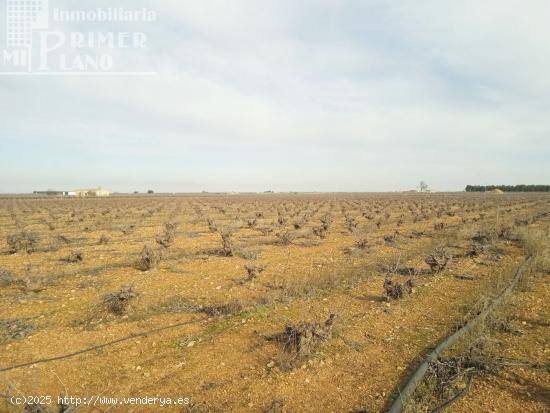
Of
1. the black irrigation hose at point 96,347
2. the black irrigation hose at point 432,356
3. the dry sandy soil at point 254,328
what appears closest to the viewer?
the black irrigation hose at point 432,356

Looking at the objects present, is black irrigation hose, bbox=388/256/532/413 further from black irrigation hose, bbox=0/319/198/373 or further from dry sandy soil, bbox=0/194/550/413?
black irrigation hose, bbox=0/319/198/373

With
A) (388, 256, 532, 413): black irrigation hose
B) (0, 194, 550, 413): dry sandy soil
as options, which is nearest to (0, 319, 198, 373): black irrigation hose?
(0, 194, 550, 413): dry sandy soil

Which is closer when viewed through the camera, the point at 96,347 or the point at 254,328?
the point at 96,347

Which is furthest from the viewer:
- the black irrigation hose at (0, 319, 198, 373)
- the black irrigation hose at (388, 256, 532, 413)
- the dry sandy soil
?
the black irrigation hose at (0, 319, 198, 373)

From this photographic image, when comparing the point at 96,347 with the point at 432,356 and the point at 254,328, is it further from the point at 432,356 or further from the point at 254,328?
the point at 432,356

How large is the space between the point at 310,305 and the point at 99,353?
13.1ft

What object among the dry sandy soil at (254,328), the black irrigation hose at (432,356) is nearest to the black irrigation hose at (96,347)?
the dry sandy soil at (254,328)

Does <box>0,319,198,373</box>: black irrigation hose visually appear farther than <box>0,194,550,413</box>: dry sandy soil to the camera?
Yes

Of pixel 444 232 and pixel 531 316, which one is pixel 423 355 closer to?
pixel 531 316

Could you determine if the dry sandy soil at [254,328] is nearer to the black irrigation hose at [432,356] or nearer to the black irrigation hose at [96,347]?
the black irrigation hose at [96,347]

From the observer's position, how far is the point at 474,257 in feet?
37.4

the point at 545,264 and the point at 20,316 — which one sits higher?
the point at 545,264

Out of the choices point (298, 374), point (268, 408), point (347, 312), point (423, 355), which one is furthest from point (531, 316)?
point (268, 408)

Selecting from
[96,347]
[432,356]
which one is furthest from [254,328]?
[432,356]
